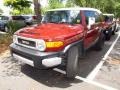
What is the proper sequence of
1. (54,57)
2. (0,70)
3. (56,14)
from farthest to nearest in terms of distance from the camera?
1. (56,14)
2. (0,70)
3. (54,57)

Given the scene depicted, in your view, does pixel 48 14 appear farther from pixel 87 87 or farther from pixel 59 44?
pixel 87 87

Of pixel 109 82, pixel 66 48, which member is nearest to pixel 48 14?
pixel 66 48

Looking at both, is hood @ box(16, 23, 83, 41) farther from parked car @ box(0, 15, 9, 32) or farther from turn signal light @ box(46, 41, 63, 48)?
parked car @ box(0, 15, 9, 32)

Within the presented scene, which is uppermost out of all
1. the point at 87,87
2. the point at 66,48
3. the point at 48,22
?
the point at 48,22

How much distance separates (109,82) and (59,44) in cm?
169

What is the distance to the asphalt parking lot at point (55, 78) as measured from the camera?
5.73 meters

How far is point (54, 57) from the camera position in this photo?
555cm

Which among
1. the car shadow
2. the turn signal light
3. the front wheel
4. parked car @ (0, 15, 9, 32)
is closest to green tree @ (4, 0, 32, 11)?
parked car @ (0, 15, 9, 32)

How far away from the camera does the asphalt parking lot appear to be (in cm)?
573

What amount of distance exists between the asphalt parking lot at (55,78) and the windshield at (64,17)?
1540 mm

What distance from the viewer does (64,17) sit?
7.28 metres

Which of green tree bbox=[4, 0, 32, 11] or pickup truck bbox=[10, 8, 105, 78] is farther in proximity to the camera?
green tree bbox=[4, 0, 32, 11]

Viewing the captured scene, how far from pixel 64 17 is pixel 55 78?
2.01 m

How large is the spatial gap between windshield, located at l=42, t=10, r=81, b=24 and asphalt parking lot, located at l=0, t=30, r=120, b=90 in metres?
1.54
